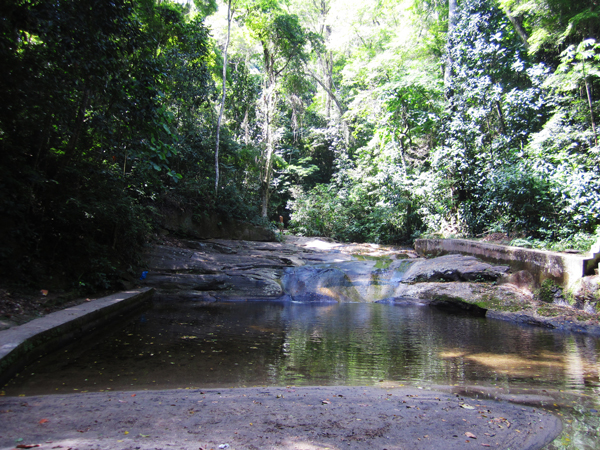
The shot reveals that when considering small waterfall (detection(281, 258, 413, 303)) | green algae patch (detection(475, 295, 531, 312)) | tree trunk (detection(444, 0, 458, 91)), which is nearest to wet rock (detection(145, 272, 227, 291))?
small waterfall (detection(281, 258, 413, 303))

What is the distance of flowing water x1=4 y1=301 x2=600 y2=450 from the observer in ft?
10.3

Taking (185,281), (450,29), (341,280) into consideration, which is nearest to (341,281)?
(341,280)

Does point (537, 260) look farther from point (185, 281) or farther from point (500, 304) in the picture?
point (185, 281)

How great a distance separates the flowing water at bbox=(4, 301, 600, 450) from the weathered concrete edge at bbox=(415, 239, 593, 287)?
138cm

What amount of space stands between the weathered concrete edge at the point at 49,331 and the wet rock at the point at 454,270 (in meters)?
6.98

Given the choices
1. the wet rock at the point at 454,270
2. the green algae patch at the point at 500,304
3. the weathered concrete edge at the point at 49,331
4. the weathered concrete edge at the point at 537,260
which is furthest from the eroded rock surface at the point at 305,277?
the weathered concrete edge at the point at 49,331

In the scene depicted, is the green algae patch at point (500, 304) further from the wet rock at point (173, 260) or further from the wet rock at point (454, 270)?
the wet rock at point (173, 260)

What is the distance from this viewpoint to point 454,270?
8.62 m

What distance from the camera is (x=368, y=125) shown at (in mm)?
22484

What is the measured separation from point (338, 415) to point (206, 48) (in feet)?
44.6

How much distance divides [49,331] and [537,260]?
8.43 meters

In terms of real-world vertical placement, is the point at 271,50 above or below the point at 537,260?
above

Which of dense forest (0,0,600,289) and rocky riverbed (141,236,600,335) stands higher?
dense forest (0,0,600,289)

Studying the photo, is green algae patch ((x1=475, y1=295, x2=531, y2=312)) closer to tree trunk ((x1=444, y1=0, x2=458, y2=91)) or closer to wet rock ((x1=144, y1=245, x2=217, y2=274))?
wet rock ((x1=144, y1=245, x2=217, y2=274))
